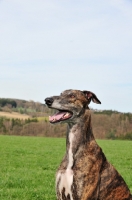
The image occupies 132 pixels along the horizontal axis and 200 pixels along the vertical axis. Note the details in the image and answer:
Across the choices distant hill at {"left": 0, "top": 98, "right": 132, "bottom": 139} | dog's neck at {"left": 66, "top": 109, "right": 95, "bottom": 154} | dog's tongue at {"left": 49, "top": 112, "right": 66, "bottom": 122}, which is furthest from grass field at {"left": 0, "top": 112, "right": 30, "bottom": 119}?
dog's tongue at {"left": 49, "top": 112, "right": 66, "bottom": 122}

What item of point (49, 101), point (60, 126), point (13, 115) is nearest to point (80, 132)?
point (49, 101)

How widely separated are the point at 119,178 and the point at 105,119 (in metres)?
98.0

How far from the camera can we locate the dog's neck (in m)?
6.88

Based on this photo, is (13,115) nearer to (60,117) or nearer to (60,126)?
(60,126)

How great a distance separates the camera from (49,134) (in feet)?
328

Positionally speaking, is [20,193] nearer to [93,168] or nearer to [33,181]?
[33,181]

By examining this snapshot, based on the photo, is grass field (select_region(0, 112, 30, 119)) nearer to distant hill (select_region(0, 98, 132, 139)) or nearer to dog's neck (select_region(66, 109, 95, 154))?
distant hill (select_region(0, 98, 132, 139))

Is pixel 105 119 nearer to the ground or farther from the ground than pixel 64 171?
farther from the ground

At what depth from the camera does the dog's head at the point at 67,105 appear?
22.4 feet

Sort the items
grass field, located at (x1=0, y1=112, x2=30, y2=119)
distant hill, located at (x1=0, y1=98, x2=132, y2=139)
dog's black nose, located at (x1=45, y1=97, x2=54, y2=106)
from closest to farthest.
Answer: dog's black nose, located at (x1=45, y1=97, x2=54, y2=106)
distant hill, located at (x1=0, y1=98, x2=132, y2=139)
grass field, located at (x1=0, y1=112, x2=30, y2=119)

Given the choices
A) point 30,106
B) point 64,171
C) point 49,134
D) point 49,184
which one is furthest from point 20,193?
point 30,106

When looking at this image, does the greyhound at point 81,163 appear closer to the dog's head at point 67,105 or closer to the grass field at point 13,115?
the dog's head at point 67,105

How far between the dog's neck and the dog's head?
0.35ft

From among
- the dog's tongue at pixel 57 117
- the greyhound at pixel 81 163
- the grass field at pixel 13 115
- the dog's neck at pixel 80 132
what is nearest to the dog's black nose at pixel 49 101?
the greyhound at pixel 81 163
